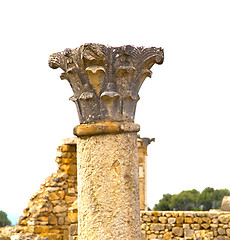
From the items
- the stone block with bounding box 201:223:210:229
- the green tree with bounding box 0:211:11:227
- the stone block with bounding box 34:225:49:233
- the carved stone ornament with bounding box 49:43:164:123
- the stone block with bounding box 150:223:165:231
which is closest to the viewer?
the carved stone ornament with bounding box 49:43:164:123

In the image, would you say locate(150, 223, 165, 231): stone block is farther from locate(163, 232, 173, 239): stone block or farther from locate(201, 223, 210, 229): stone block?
locate(201, 223, 210, 229): stone block

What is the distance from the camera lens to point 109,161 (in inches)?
176

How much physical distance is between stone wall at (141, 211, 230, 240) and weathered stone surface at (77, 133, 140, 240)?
21.9 ft

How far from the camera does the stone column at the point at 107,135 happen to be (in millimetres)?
4441

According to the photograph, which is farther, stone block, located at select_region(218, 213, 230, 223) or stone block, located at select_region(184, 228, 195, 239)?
stone block, located at select_region(184, 228, 195, 239)

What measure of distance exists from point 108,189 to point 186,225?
7.15m

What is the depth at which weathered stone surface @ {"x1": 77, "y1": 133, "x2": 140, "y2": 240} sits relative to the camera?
14.5ft

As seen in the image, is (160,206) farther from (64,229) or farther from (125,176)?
(125,176)

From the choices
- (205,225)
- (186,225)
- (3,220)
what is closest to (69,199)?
(186,225)

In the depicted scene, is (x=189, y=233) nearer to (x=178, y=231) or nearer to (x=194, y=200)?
(x=178, y=231)

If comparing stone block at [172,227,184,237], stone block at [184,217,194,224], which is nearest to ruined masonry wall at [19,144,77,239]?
stone block at [172,227,184,237]

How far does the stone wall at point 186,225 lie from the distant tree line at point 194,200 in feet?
55.3

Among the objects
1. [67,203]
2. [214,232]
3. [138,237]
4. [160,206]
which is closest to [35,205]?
[67,203]

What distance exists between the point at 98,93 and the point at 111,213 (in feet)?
4.02
